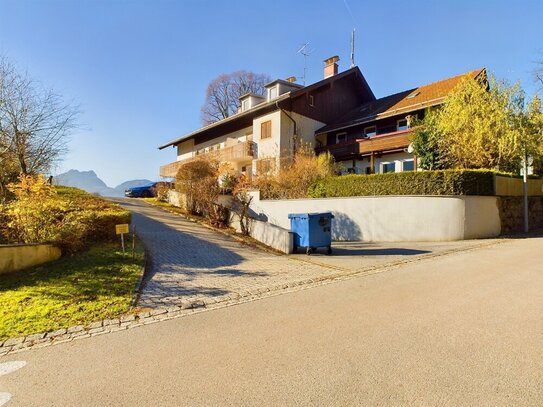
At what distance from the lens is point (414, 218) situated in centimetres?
1355

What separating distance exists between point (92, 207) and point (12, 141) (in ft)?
11.4

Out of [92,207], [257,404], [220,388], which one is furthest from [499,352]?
[92,207]

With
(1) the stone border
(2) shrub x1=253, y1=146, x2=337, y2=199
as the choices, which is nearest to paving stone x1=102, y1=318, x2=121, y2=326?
(1) the stone border

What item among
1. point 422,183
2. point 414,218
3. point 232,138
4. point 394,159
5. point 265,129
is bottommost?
point 414,218

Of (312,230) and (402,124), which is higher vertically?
(402,124)

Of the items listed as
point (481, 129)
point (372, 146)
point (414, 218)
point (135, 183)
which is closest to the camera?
point (414, 218)

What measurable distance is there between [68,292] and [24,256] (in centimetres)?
227

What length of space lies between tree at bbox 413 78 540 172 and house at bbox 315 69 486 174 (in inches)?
95.3

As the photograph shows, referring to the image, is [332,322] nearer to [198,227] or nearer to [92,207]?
[92,207]

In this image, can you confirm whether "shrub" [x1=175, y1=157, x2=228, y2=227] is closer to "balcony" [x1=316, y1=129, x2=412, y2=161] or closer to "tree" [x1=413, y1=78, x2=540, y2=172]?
"balcony" [x1=316, y1=129, x2=412, y2=161]

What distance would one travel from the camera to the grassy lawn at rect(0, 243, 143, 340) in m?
5.35

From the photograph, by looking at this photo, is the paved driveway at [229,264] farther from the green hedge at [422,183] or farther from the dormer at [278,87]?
the dormer at [278,87]

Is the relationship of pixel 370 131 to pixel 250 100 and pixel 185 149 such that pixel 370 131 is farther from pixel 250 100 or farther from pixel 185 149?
pixel 185 149

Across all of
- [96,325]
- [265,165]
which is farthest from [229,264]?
[265,165]
